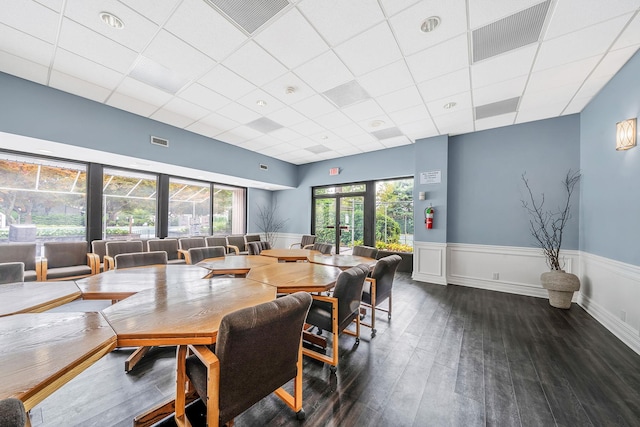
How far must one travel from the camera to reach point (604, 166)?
10.0 ft

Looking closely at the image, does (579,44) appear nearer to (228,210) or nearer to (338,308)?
(338,308)

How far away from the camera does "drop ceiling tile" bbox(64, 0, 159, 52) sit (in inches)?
76.6

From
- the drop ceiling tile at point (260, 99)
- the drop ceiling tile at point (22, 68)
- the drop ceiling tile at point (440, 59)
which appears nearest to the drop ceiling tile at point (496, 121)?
the drop ceiling tile at point (440, 59)

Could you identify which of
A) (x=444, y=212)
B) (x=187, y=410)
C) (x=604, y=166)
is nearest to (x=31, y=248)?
(x=187, y=410)

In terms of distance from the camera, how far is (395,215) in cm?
575

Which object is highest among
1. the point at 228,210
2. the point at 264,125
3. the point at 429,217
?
the point at 264,125

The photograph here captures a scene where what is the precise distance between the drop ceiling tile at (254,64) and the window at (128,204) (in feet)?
12.4

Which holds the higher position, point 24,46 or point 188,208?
point 24,46

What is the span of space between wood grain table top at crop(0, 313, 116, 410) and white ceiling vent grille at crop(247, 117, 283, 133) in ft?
11.9

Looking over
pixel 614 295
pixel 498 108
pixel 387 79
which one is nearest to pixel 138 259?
pixel 387 79

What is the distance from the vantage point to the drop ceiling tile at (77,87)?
9.62 feet

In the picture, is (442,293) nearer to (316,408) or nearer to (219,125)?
(316,408)

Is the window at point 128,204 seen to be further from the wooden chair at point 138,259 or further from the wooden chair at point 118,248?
the wooden chair at point 138,259

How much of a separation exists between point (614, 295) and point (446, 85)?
10.5 feet
